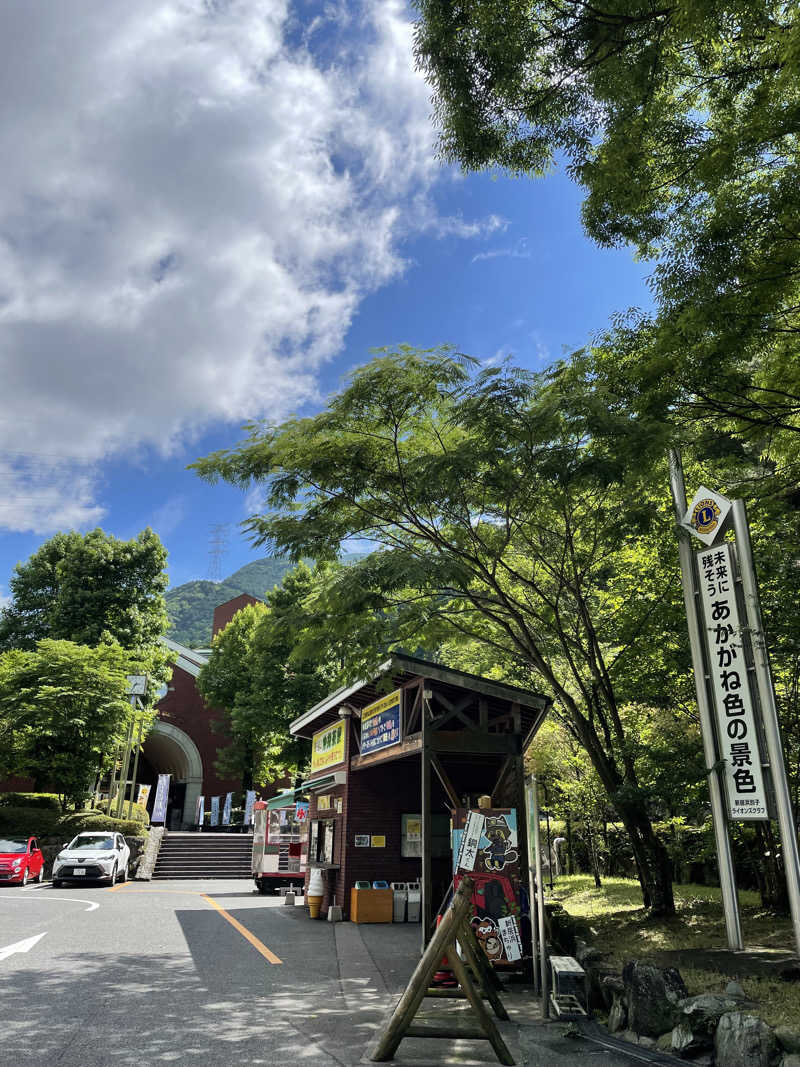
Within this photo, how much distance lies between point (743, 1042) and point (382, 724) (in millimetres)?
7955

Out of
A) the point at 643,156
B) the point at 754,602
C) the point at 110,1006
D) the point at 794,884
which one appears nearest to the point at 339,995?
the point at 110,1006

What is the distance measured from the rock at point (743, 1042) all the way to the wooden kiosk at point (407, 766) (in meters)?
4.31

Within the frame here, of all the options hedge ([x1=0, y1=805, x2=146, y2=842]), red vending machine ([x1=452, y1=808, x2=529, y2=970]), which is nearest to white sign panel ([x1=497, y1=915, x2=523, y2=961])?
red vending machine ([x1=452, y1=808, x2=529, y2=970])

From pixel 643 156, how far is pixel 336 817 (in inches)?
523

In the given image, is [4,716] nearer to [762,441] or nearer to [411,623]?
[411,623]

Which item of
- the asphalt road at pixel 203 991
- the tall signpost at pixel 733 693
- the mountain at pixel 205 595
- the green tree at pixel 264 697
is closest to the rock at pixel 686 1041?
the asphalt road at pixel 203 991

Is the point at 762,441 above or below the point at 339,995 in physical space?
above

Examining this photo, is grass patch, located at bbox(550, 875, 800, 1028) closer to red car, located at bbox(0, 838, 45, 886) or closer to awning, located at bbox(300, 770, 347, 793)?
awning, located at bbox(300, 770, 347, 793)

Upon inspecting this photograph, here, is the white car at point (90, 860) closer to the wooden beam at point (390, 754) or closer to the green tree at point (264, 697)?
the wooden beam at point (390, 754)

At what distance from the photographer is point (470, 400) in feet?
28.4

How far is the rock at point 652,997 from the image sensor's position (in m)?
5.82

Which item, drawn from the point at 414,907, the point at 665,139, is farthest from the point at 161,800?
the point at 665,139

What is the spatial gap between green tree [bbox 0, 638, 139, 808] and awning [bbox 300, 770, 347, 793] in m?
10.8

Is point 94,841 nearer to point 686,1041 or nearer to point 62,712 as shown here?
point 62,712
